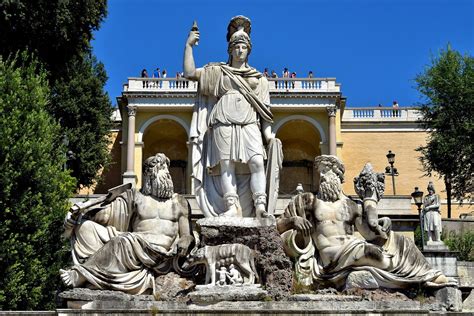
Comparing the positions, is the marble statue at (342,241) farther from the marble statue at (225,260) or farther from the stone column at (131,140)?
the stone column at (131,140)

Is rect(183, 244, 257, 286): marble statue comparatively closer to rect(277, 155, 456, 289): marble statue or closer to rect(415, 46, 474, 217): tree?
rect(277, 155, 456, 289): marble statue

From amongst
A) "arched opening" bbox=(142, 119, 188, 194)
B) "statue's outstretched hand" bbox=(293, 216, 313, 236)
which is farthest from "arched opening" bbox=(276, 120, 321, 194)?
"statue's outstretched hand" bbox=(293, 216, 313, 236)

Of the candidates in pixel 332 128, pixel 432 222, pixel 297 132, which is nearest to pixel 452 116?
pixel 432 222

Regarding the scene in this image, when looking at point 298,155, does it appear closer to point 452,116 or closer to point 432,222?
point 452,116

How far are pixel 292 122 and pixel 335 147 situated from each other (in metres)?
3.45

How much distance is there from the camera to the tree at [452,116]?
3641 cm

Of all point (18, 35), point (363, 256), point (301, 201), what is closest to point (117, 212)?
point (301, 201)

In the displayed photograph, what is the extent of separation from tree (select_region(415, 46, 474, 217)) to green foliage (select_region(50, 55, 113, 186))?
1578cm

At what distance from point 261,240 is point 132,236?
1.69 metres

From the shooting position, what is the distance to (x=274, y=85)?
2056 inches

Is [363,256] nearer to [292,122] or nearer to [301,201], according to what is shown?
[301,201]

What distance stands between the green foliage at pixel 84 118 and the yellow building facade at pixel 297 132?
1081cm

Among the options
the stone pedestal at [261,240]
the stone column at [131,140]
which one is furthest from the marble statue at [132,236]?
the stone column at [131,140]

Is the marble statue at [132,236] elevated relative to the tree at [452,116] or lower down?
lower down
